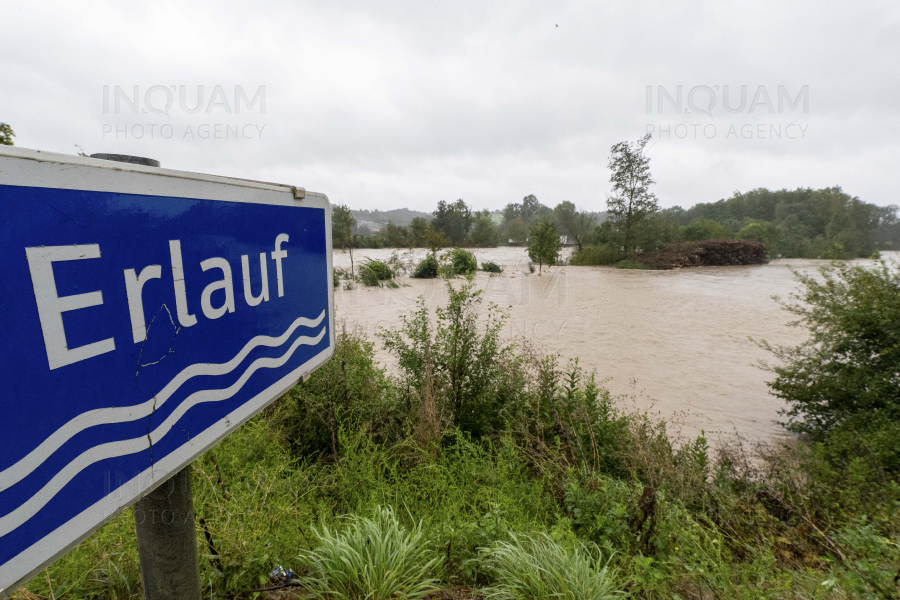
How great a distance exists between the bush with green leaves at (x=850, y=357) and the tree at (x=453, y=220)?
122 feet

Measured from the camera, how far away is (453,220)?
4566 centimetres

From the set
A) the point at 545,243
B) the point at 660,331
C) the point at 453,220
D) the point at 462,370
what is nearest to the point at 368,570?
the point at 462,370

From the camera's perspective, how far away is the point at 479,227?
53469 mm

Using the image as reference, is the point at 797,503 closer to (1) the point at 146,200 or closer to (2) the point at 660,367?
(1) the point at 146,200

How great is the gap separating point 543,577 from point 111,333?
180 centimetres

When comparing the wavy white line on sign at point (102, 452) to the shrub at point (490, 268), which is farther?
the shrub at point (490, 268)

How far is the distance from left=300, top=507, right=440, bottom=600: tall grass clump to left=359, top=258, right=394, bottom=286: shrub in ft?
56.2

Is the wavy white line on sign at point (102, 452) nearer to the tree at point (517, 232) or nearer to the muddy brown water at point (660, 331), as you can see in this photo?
the muddy brown water at point (660, 331)

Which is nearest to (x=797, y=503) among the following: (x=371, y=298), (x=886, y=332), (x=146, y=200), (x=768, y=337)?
(x=886, y=332)

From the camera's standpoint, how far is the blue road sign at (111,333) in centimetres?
55

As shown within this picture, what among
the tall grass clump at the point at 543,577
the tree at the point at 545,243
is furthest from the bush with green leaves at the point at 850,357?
the tree at the point at 545,243

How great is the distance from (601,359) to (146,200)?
29.5 feet

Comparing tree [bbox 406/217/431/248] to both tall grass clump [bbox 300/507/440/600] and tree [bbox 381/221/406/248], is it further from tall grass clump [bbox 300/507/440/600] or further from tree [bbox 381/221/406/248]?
tall grass clump [bbox 300/507/440/600]

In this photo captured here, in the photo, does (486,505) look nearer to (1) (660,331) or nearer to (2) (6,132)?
(2) (6,132)
